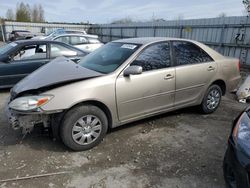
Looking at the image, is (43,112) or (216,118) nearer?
(43,112)

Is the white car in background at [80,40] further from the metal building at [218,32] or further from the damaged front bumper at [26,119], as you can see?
the damaged front bumper at [26,119]

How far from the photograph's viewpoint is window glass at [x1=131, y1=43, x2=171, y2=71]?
3.55m

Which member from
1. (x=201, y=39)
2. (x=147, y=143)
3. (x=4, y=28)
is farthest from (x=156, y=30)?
(x=4, y=28)

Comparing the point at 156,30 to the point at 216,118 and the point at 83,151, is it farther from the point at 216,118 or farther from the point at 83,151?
the point at 83,151

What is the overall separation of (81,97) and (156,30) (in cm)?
A: 1226

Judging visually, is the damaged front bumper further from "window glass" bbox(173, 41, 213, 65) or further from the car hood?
"window glass" bbox(173, 41, 213, 65)

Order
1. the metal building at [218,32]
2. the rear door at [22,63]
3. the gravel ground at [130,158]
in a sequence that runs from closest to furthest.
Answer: the gravel ground at [130,158] → the rear door at [22,63] → the metal building at [218,32]

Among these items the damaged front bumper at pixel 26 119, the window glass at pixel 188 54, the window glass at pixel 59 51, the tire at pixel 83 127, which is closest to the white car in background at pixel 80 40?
the window glass at pixel 59 51

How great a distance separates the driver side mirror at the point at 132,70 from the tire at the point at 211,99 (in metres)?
1.83

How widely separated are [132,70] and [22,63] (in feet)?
12.2

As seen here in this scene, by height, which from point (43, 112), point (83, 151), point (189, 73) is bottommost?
point (83, 151)

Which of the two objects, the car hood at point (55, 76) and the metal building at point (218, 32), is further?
the metal building at point (218, 32)

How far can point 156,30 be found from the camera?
14211 mm

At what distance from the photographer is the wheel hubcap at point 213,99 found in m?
4.49
